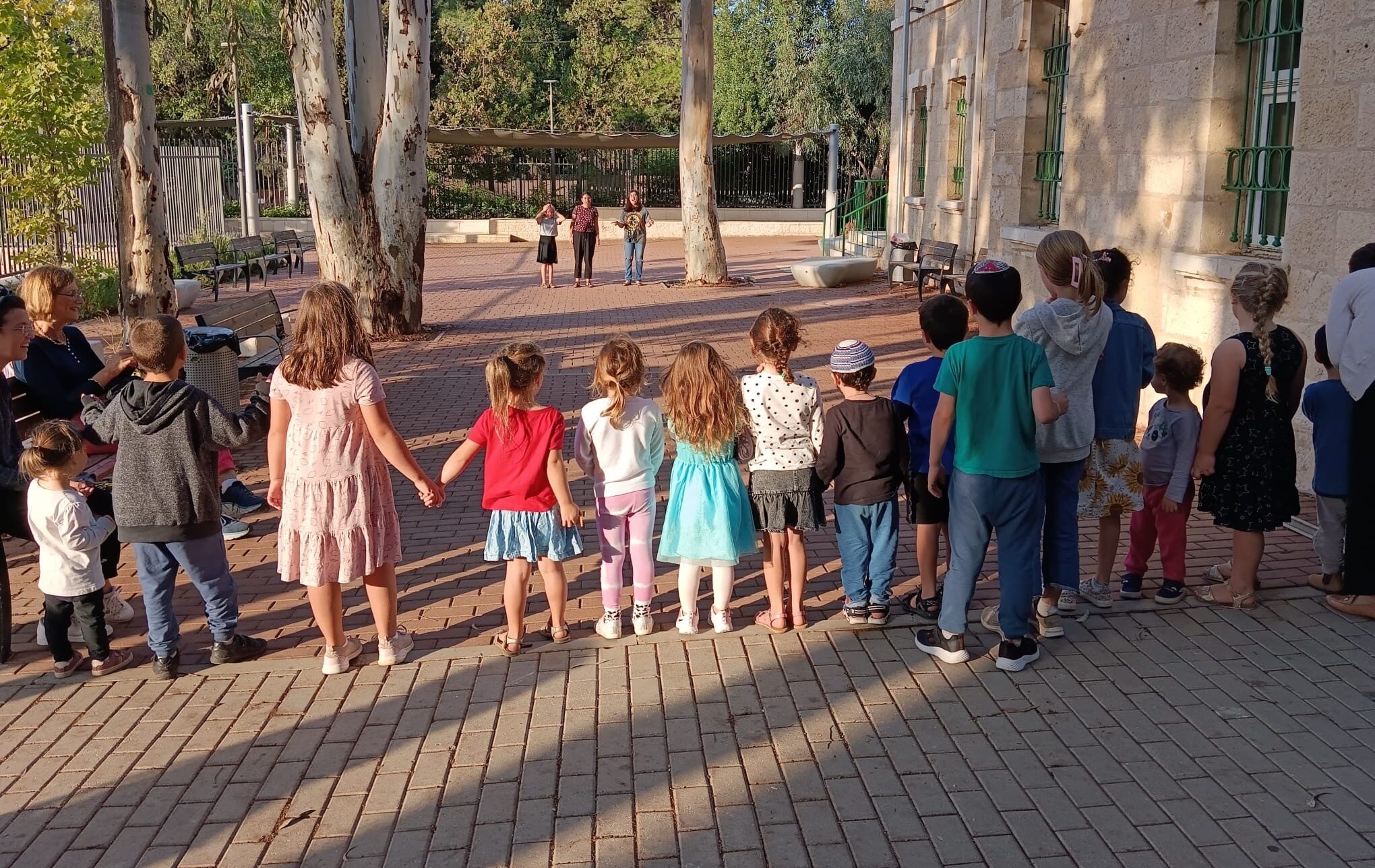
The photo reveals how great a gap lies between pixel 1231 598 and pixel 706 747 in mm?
2715

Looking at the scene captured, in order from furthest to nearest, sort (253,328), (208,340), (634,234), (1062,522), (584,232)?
(634,234) < (584,232) < (253,328) < (208,340) < (1062,522)

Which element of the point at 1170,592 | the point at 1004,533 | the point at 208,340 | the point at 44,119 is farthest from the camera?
the point at 44,119

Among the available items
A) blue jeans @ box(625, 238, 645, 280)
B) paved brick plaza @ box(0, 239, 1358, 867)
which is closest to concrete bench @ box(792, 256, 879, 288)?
blue jeans @ box(625, 238, 645, 280)

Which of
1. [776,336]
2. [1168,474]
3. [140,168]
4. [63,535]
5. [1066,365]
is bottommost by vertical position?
[63,535]

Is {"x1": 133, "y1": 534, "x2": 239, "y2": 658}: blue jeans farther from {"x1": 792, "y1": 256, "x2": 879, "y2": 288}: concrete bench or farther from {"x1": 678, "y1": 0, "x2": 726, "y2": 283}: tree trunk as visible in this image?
{"x1": 792, "y1": 256, "x2": 879, "y2": 288}: concrete bench

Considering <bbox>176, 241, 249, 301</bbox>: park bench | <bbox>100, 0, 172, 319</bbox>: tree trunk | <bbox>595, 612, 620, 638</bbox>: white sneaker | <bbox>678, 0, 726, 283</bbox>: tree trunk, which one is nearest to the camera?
<bbox>595, 612, 620, 638</bbox>: white sneaker

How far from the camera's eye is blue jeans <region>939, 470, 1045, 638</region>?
185 inches

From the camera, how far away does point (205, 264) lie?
2084 cm

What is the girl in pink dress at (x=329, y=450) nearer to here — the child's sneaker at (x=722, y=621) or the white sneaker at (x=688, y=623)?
the white sneaker at (x=688, y=623)

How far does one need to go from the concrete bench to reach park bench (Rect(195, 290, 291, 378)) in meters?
11.4

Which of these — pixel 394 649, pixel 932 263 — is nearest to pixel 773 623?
pixel 394 649

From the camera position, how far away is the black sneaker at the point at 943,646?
16.3ft

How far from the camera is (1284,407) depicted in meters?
5.26

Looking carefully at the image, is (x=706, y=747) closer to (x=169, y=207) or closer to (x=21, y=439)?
(x=21, y=439)
